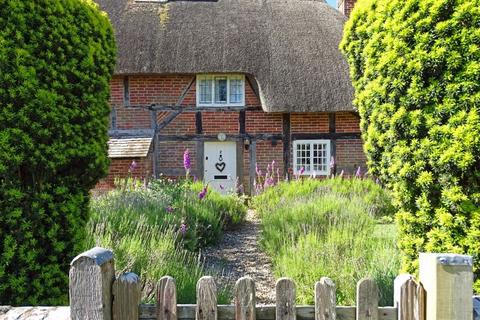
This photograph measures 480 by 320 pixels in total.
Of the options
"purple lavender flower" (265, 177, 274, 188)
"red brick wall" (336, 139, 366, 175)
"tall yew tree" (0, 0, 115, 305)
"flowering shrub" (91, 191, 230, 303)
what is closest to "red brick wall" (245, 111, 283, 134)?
"red brick wall" (336, 139, 366, 175)

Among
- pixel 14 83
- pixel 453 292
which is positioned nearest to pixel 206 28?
pixel 14 83

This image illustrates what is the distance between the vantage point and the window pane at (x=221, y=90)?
13086mm

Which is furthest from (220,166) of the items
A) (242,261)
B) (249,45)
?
(242,261)

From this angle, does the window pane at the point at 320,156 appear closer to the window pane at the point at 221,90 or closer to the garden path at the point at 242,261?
the window pane at the point at 221,90

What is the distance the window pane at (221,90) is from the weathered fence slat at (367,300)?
453 inches

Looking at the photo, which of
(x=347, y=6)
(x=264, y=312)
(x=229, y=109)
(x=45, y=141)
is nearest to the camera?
(x=264, y=312)

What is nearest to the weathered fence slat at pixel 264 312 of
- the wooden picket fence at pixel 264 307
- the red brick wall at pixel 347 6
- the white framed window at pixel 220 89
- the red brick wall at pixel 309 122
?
the wooden picket fence at pixel 264 307

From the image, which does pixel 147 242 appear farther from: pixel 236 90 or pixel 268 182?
pixel 236 90

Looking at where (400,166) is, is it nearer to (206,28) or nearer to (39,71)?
(39,71)

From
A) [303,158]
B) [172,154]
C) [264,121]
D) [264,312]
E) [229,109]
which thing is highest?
[229,109]

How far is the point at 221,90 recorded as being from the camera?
519 inches

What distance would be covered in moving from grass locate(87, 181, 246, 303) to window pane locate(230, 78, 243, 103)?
4.39 meters

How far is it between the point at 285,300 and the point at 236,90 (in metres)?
11.7

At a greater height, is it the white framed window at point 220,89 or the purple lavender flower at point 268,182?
the white framed window at point 220,89
